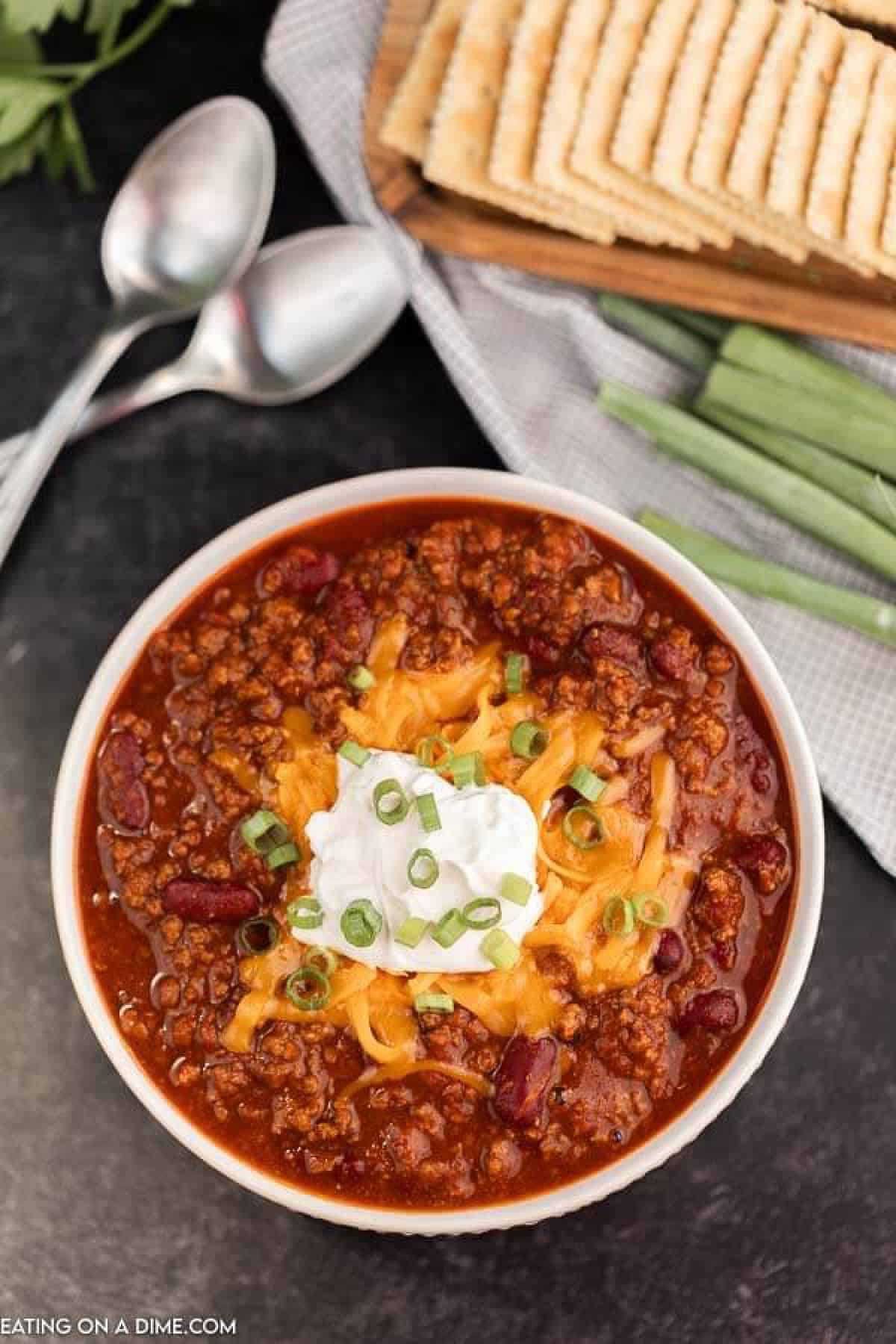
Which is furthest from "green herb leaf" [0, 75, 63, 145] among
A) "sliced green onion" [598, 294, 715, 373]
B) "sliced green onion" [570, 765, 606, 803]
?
"sliced green onion" [570, 765, 606, 803]

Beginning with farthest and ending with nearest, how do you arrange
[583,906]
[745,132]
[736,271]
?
[736,271] < [745,132] < [583,906]

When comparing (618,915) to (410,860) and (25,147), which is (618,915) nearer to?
(410,860)

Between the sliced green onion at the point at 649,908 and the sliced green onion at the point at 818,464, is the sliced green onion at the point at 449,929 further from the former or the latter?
the sliced green onion at the point at 818,464

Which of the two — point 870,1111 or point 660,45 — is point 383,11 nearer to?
point 660,45

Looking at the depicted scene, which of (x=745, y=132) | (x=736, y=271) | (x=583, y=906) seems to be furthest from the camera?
(x=736, y=271)

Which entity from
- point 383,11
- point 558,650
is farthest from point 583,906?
point 383,11

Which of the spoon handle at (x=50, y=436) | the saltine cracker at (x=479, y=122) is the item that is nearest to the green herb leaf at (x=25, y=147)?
the spoon handle at (x=50, y=436)
